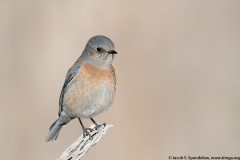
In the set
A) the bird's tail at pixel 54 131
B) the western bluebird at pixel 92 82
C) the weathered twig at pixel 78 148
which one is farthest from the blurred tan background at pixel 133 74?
→ the weathered twig at pixel 78 148

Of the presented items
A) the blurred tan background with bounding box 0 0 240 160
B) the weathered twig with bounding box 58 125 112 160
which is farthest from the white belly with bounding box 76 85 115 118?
the blurred tan background with bounding box 0 0 240 160

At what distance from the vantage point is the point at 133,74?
1133 cm

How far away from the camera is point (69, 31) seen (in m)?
11.5

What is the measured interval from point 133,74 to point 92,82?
3.09 meters

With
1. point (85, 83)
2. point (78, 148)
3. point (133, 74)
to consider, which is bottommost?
point (78, 148)

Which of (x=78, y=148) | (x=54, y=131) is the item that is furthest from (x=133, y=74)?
(x=78, y=148)

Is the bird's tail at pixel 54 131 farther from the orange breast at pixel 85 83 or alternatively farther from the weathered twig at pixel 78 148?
the weathered twig at pixel 78 148

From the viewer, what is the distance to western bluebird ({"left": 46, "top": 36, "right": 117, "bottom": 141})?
326 inches

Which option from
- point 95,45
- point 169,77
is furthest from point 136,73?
point 95,45

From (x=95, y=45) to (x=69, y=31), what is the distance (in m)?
3.18

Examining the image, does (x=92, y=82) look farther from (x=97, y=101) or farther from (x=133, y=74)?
(x=133, y=74)

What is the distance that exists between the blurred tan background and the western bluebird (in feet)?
7.65

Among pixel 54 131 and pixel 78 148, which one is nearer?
pixel 78 148

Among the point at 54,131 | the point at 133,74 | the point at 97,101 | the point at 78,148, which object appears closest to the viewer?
the point at 78,148
